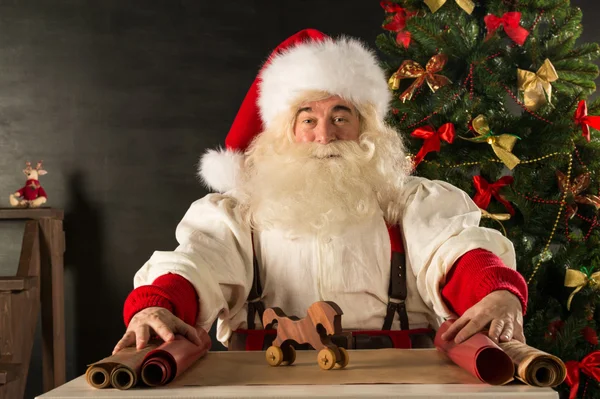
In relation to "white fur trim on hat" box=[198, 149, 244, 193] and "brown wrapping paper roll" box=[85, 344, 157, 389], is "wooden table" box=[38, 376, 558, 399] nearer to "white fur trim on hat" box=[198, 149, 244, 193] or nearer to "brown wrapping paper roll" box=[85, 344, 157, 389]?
"brown wrapping paper roll" box=[85, 344, 157, 389]

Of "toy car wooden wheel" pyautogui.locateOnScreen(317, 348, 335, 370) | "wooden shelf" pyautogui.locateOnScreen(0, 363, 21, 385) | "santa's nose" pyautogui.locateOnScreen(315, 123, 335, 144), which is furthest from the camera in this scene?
"wooden shelf" pyautogui.locateOnScreen(0, 363, 21, 385)

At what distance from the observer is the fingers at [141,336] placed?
4.78 feet

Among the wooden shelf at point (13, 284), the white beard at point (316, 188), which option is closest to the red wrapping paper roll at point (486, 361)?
the white beard at point (316, 188)

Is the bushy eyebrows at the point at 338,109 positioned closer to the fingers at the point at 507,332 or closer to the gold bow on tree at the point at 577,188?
the gold bow on tree at the point at 577,188

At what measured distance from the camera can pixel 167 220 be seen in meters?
3.87

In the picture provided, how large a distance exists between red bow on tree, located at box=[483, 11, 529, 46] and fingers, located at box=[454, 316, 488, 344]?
4.73 ft

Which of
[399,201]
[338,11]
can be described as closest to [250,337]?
[399,201]

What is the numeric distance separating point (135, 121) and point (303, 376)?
287cm

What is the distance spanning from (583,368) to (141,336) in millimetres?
1725

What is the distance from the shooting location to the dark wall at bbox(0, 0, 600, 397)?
3865 millimetres

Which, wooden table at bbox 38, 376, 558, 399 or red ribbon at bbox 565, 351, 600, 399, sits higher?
wooden table at bbox 38, 376, 558, 399

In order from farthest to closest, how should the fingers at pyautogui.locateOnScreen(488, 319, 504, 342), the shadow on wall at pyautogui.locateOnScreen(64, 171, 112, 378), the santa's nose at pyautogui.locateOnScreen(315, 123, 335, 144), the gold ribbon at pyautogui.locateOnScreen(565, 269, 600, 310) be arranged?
the shadow on wall at pyautogui.locateOnScreen(64, 171, 112, 378) → the gold ribbon at pyautogui.locateOnScreen(565, 269, 600, 310) → the santa's nose at pyautogui.locateOnScreen(315, 123, 335, 144) → the fingers at pyautogui.locateOnScreen(488, 319, 504, 342)

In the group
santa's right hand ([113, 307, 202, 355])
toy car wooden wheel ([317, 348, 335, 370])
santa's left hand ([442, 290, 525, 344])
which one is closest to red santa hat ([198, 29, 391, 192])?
santa's right hand ([113, 307, 202, 355])

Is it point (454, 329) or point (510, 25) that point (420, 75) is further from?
point (454, 329)
